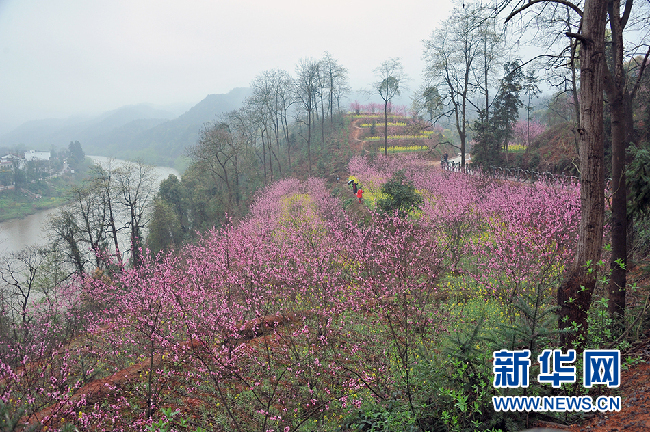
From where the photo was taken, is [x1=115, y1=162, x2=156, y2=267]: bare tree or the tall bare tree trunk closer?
the tall bare tree trunk

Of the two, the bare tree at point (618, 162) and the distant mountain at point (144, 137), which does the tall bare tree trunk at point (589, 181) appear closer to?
the bare tree at point (618, 162)

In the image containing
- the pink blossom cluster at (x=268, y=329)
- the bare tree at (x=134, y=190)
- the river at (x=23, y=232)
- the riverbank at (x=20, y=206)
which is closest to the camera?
the pink blossom cluster at (x=268, y=329)

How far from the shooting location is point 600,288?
736 centimetres

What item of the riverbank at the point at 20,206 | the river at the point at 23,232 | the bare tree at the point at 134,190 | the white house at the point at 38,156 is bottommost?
the river at the point at 23,232

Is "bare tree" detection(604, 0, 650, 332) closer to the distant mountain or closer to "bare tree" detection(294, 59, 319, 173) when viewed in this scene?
"bare tree" detection(294, 59, 319, 173)

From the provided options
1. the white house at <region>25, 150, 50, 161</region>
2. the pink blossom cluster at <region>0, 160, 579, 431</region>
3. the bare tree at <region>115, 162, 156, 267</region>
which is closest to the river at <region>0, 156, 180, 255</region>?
the bare tree at <region>115, 162, 156, 267</region>

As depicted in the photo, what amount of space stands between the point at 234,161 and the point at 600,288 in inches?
1121

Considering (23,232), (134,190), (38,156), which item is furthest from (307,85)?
(38,156)

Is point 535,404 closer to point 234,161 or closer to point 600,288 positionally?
point 600,288

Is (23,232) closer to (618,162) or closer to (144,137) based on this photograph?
(618,162)

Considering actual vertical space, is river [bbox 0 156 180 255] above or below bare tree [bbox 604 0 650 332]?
below

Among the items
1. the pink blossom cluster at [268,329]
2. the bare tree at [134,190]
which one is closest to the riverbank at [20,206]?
the bare tree at [134,190]

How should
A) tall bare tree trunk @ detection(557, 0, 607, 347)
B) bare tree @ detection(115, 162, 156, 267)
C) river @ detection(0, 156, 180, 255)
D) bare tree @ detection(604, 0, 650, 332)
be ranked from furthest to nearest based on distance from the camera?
river @ detection(0, 156, 180, 255), bare tree @ detection(115, 162, 156, 267), bare tree @ detection(604, 0, 650, 332), tall bare tree trunk @ detection(557, 0, 607, 347)

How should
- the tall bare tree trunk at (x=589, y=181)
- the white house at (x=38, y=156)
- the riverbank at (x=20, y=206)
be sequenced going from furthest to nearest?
1. the white house at (x=38, y=156)
2. the riverbank at (x=20, y=206)
3. the tall bare tree trunk at (x=589, y=181)
